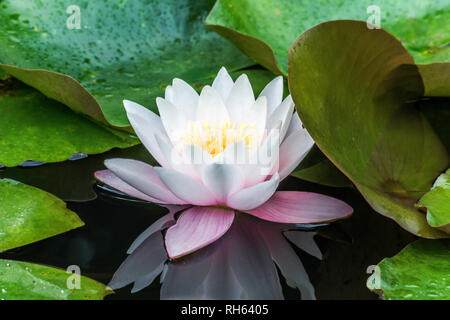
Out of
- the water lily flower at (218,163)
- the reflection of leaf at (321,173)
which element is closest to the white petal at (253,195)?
the water lily flower at (218,163)

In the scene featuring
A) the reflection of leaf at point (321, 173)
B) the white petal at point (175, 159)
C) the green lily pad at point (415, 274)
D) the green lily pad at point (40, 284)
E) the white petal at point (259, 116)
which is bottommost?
the green lily pad at point (40, 284)

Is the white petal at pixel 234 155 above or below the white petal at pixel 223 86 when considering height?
below

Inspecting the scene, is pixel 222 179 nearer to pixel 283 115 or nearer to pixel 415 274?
pixel 283 115

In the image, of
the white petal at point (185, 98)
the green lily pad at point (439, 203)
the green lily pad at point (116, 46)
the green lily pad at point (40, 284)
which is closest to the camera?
the green lily pad at point (40, 284)

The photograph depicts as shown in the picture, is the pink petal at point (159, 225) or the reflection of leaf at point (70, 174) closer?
the pink petal at point (159, 225)

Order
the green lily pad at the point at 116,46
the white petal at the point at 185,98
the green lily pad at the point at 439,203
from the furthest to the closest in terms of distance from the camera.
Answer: the green lily pad at the point at 116,46
the white petal at the point at 185,98
the green lily pad at the point at 439,203

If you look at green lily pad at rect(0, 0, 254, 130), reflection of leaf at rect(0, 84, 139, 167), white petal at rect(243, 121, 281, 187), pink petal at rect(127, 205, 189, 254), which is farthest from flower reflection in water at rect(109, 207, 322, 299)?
green lily pad at rect(0, 0, 254, 130)

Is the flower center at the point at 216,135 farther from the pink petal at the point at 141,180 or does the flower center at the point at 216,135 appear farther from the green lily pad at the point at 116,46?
the green lily pad at the point at 116,46

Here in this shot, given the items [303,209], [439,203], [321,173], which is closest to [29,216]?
[303,209]

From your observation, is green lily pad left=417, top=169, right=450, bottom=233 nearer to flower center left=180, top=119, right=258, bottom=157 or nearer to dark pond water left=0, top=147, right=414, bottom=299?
dark pond water left=0, top=147, right=414, bottom=299
